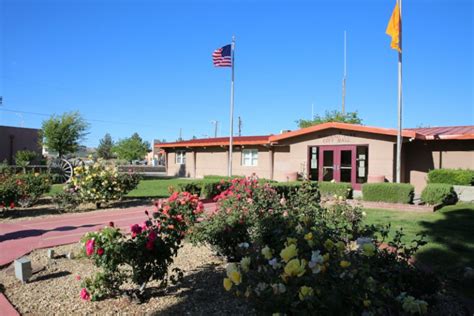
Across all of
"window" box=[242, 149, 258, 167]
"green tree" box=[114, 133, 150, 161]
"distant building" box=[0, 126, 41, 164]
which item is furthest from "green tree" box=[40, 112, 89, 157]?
"green tree" box=[114, 133, 150, 161]

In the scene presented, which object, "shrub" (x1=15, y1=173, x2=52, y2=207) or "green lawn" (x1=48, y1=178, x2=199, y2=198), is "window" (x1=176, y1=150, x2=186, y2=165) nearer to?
"green lawn" (x1=48, y1=178, x2=199, y2=198)

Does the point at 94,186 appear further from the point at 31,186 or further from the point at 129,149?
Answer: the point at 129,149

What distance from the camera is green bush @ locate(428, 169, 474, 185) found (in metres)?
11.9

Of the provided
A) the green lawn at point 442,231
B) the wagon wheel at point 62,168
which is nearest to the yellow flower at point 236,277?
the green lawn at point 442,231

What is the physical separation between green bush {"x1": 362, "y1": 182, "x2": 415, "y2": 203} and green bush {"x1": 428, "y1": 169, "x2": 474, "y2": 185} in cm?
246

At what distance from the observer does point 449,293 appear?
3770 mm

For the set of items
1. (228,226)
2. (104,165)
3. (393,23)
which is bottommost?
(228,226)

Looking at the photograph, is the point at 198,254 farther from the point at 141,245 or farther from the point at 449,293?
the point at 449,293

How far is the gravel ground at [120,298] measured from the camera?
10.7 ft

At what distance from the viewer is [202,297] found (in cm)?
353

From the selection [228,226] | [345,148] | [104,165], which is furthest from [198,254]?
[345,148]

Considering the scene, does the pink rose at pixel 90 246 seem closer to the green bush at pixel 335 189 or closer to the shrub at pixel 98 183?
the shrub at pixel 98 183

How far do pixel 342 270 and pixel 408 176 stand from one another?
15159 mm

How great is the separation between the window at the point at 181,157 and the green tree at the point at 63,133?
722 cm
